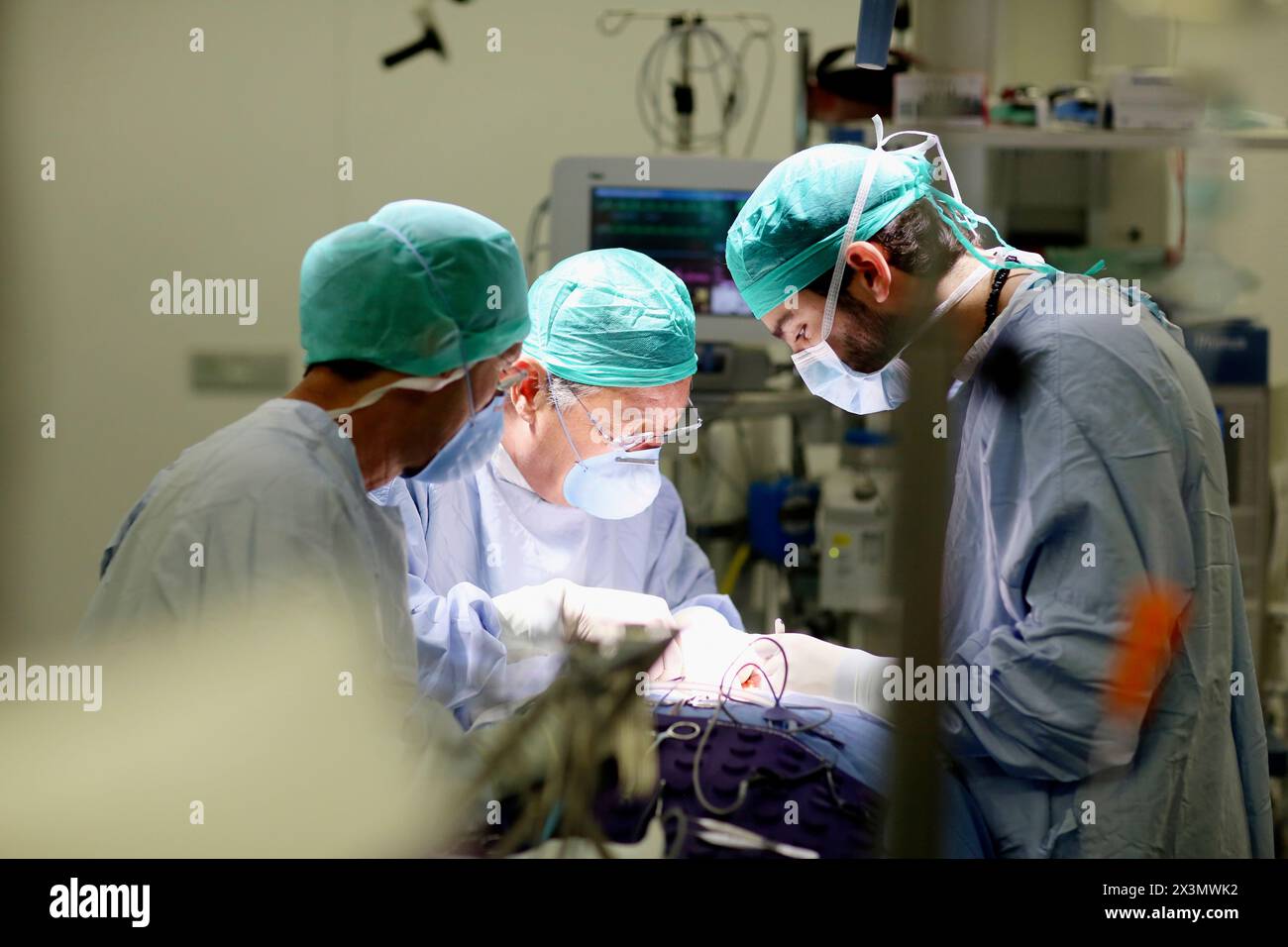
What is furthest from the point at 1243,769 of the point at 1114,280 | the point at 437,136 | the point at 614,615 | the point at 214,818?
the point at 437,136

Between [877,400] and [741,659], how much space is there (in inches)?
16.9

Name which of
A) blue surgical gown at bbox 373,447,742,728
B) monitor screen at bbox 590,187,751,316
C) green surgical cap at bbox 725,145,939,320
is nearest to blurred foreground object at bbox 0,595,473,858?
blue surgical gown at bbox 373,447,742,728

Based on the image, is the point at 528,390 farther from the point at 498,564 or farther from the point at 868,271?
the point at 868,271

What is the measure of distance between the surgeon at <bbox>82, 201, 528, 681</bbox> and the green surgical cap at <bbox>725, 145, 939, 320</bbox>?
349 millimetres

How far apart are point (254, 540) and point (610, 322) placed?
0.68 m

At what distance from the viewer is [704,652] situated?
1.63 metres

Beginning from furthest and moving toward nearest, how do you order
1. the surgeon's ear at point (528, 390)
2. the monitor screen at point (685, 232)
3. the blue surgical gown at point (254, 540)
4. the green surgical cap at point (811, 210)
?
the monitor screen at point (685, 232)
the surgeon's ear at point (528, 390)
the green surgical cap at point (811, 210)
the blue surgical gown at point (254, 540)

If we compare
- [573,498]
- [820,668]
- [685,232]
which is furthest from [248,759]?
[685,232]

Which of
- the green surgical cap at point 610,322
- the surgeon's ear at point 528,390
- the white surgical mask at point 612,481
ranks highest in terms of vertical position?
the green surgical cap at point 610,322

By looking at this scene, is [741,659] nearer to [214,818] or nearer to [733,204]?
[214,818]

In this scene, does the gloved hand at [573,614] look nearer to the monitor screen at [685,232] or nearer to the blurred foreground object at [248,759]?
the blurred foreground object at [248,759]

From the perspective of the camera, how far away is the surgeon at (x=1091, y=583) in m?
1.19

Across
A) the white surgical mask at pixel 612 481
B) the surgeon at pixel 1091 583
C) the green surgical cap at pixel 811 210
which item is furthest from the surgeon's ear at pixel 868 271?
the white surgical mask at pixel 612 481

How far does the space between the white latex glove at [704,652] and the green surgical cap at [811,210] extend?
20.3 inches
